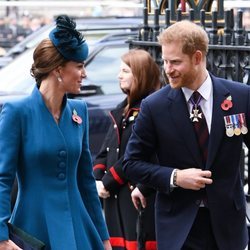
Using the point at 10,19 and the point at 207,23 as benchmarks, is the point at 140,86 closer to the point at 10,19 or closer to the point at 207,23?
the point at 207,23

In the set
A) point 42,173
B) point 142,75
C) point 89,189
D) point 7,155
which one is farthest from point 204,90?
point 142,75

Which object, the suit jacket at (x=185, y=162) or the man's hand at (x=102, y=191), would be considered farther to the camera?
the man's hand at (x=102, y=191)

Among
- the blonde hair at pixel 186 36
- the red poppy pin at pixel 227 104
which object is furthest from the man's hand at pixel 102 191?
the blonde hair at pixel 186 36

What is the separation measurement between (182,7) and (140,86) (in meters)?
1.47

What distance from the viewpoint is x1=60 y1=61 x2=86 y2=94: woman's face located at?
16.4 feet

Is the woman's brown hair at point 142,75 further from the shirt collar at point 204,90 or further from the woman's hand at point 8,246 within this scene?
the woman's hand at point 8,246

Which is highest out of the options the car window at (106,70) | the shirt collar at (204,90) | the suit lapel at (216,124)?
the shirt collar at (204,90)

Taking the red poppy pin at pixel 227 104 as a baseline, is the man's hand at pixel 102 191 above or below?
below

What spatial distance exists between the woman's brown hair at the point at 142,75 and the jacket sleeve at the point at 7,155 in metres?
1.79

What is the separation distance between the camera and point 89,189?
521 cm

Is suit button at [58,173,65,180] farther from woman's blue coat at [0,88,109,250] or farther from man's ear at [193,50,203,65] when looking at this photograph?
man's ear at [193,50,203,65]

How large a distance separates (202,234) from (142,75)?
5.77ft

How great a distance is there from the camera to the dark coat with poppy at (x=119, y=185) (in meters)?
6.71

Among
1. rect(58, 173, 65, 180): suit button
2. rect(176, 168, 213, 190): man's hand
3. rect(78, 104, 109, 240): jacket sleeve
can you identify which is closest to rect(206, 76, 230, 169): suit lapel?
rect(176, 168, 213, 190): man's hand
